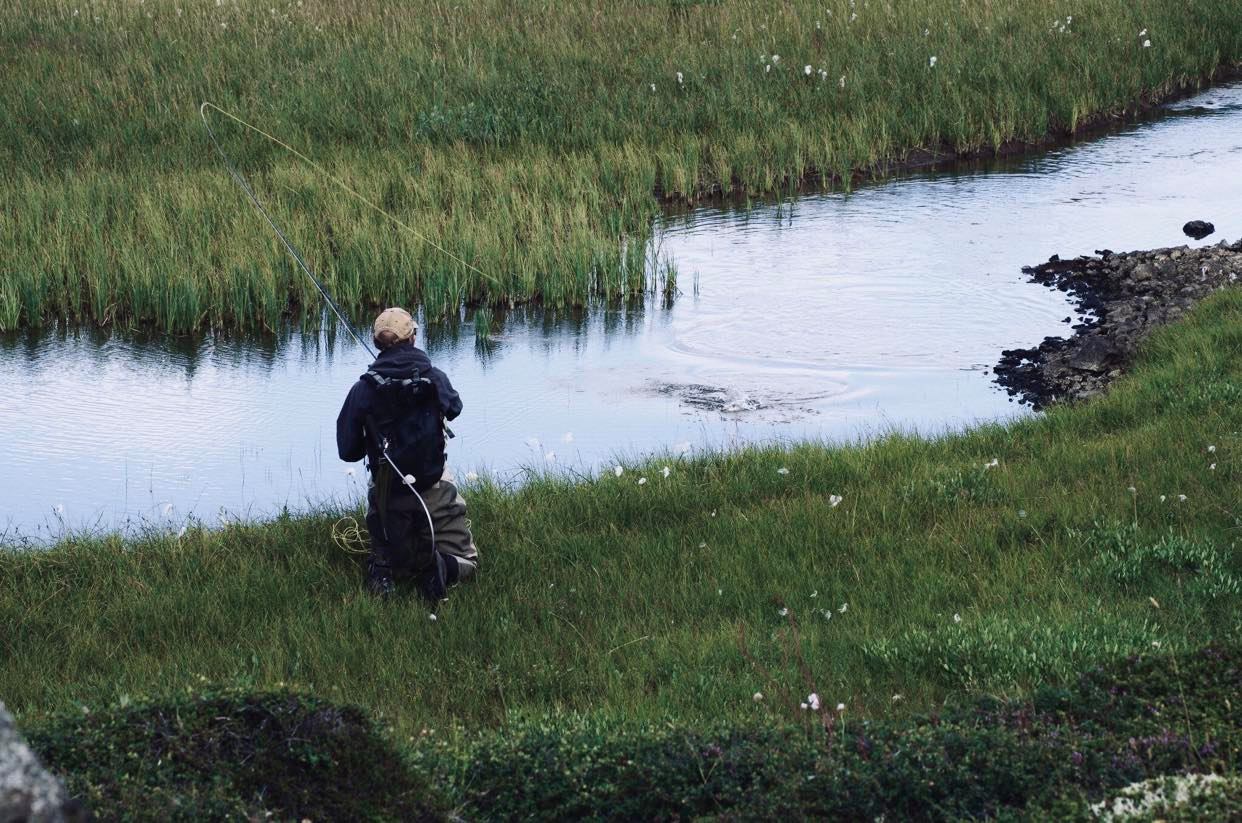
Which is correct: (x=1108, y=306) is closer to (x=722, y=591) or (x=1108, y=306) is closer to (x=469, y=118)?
(x=722, y=591)

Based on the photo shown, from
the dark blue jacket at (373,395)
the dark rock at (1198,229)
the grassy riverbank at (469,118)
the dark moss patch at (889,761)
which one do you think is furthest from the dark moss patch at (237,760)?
the dark rock at (1198,229)

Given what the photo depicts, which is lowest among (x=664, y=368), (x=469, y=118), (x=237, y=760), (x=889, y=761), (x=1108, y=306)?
(x=664, y=368)

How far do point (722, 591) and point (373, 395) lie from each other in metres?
2.01

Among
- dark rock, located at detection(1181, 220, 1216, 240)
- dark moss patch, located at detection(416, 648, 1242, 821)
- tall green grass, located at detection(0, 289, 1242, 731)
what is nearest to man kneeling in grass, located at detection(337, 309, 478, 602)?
tall green grass, located at detection(0, 289, 1242, 731)

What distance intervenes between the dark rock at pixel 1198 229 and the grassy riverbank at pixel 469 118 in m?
5.51

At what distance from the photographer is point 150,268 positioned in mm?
15117

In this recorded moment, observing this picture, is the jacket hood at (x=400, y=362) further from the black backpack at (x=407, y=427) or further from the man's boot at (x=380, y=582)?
the man's boot at (x=380, y=582)

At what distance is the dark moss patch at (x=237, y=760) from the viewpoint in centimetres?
413

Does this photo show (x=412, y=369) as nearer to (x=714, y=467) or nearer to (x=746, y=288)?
(x=714, y=467)

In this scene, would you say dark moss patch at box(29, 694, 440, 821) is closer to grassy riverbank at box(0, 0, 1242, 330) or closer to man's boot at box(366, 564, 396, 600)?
man's boot at box(366, 564, 396, 600)

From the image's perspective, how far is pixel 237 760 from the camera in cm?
440

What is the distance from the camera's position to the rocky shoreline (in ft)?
39.1

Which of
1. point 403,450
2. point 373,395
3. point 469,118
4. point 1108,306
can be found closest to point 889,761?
point 403,450

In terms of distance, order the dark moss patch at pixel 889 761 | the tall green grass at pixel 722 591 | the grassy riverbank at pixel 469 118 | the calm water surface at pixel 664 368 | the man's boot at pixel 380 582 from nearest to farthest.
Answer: the dark moss patch at pixel 889 761, the tall green grass at pixel 722 591, the man's boot at pixel 380 582, the calm water surface at pixel 664 368, the grassy riverbank at pixel 469 118
